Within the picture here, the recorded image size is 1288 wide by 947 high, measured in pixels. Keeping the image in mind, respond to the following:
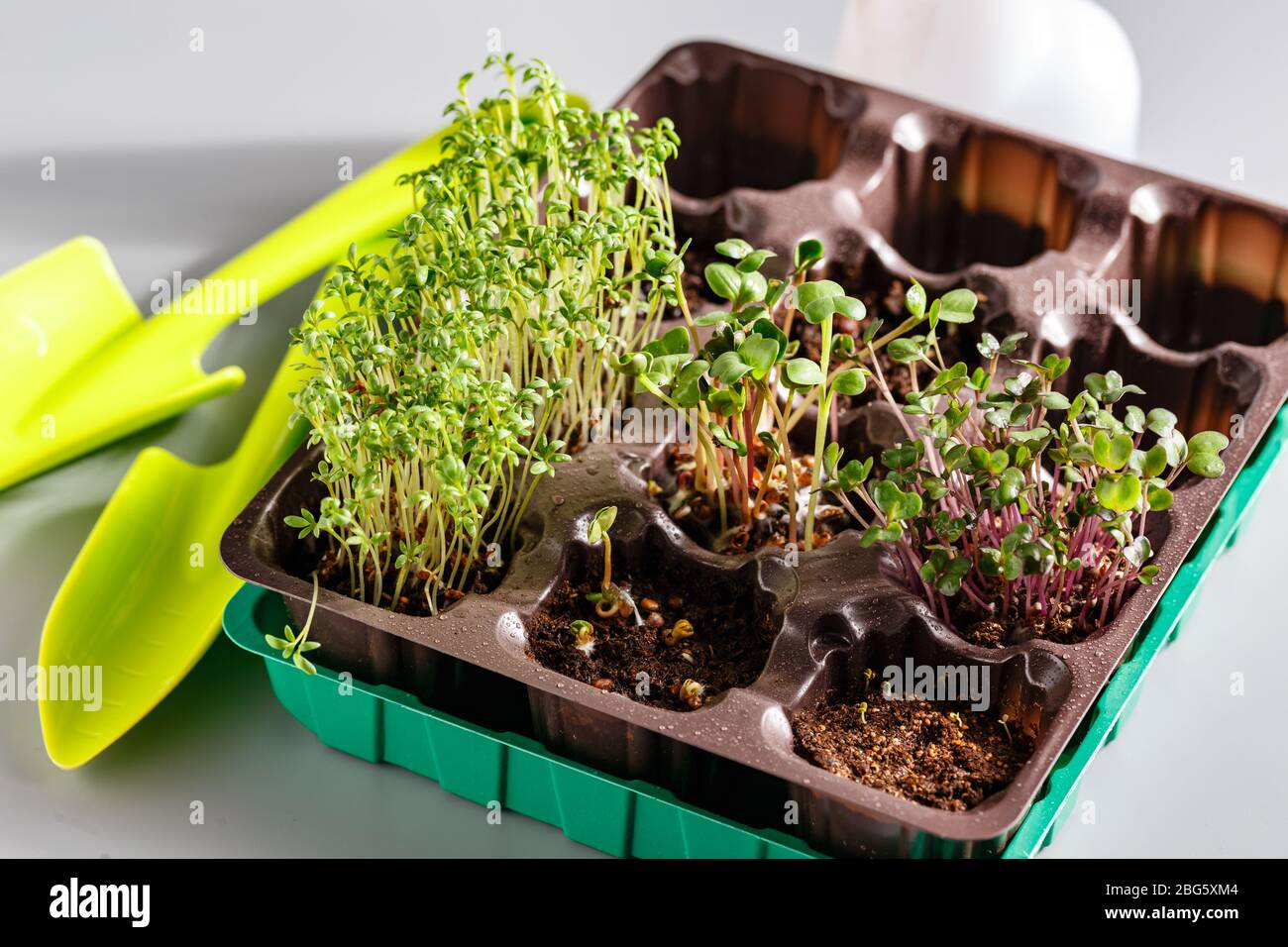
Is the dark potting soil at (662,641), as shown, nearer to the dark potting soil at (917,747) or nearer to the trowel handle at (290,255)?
the dark potting soil at (917,747)

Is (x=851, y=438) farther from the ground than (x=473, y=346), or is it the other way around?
(x=473, y=346)

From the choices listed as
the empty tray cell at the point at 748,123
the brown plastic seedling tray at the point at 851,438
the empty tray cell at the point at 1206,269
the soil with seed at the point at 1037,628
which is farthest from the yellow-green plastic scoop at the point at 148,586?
the empty tray cell at the point at 1206,269

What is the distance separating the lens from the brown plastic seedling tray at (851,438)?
5.27 ft

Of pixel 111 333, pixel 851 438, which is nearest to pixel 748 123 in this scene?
pixel 851 438

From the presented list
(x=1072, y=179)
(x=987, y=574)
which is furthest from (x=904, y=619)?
(x=1072, y=179)

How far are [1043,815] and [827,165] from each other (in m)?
1.17

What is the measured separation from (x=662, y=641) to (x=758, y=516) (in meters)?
0.21

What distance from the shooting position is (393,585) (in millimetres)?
1800

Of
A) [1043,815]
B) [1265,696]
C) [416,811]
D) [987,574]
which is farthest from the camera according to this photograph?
[1265,696]

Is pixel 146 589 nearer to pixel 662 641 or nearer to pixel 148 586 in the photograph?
pixel 148 586

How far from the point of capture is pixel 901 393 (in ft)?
6.82

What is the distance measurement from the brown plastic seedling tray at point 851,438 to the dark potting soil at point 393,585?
4cm

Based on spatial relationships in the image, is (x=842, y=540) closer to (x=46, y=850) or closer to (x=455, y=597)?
(x=455, y=597)
